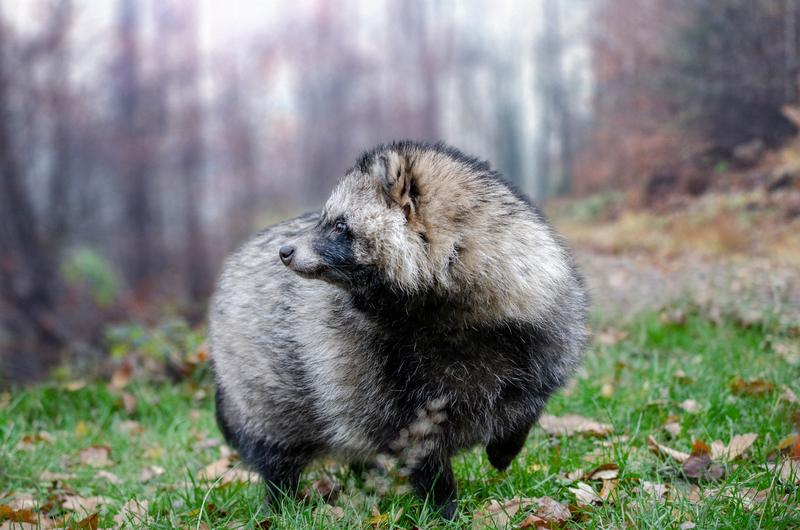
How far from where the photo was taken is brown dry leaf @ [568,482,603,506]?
2.96 meters

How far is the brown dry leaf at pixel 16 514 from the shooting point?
10.8 ft

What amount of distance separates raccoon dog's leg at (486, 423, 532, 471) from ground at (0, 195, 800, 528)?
0.08 m

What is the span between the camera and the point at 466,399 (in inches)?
119

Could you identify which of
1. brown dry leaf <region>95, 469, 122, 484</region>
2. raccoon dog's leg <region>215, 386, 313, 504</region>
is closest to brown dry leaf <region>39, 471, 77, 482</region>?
brown dry leaf <region>95, 469, 122, 484</region>

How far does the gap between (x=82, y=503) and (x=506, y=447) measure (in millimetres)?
2181

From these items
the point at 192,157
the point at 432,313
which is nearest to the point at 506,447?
the point at 432,313

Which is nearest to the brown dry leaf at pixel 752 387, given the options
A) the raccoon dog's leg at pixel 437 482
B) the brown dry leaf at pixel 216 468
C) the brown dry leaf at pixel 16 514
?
the raccoon dog's leg at pixel 437 482

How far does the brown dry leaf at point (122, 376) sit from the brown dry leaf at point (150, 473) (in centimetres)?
161

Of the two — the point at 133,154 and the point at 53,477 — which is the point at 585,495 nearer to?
the point at 53,477

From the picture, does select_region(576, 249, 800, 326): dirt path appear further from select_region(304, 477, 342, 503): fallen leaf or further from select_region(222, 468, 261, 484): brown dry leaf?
select_region(222, 468, 261, 484): brown dry leaf

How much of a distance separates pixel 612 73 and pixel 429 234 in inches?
265

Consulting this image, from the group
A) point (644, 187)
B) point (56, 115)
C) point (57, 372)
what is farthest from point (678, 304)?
point (56, 115)

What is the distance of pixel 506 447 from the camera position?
3.31m

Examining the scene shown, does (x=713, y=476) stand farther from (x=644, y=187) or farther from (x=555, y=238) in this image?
(x=644, y=187)
